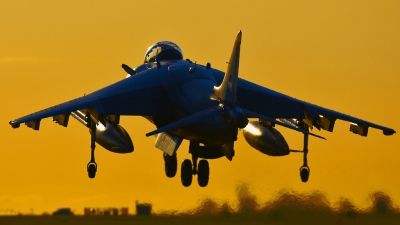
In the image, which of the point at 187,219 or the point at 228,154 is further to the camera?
the point at 187,219

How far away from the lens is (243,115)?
59188 millimetres

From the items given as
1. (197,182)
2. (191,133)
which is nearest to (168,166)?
(197,182)

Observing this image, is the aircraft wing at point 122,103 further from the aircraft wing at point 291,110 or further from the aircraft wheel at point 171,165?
the aircraft wing at point 291,110

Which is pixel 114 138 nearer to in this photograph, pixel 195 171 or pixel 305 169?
pixel 195 171

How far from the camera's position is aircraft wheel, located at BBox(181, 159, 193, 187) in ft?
219

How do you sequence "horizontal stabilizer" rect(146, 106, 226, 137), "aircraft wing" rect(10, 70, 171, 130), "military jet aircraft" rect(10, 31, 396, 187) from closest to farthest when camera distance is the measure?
1. "horizontal stabilizer" rect(146, 106, 226, 137)
2. "military jet aircraft" rect(10, 31, 396, 187)
3. "aircraft wing" rect(10, 70, 171, 130)

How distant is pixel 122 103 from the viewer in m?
65.8

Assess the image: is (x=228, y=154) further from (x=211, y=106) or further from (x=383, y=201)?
(x=383, y=201)

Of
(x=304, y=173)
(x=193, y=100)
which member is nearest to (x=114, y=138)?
(x=193, y=100)

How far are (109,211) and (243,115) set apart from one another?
18099mm

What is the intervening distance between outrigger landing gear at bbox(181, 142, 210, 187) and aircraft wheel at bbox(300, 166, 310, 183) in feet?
11.6

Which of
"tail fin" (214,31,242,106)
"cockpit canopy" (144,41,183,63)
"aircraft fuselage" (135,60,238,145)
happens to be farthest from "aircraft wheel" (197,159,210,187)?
"tail fin" (214,31,242,106)

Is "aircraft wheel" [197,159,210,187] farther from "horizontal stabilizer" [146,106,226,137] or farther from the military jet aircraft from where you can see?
"horizontal stabilizer" [146,106,226,137]

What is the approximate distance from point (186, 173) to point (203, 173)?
0.71 meters
